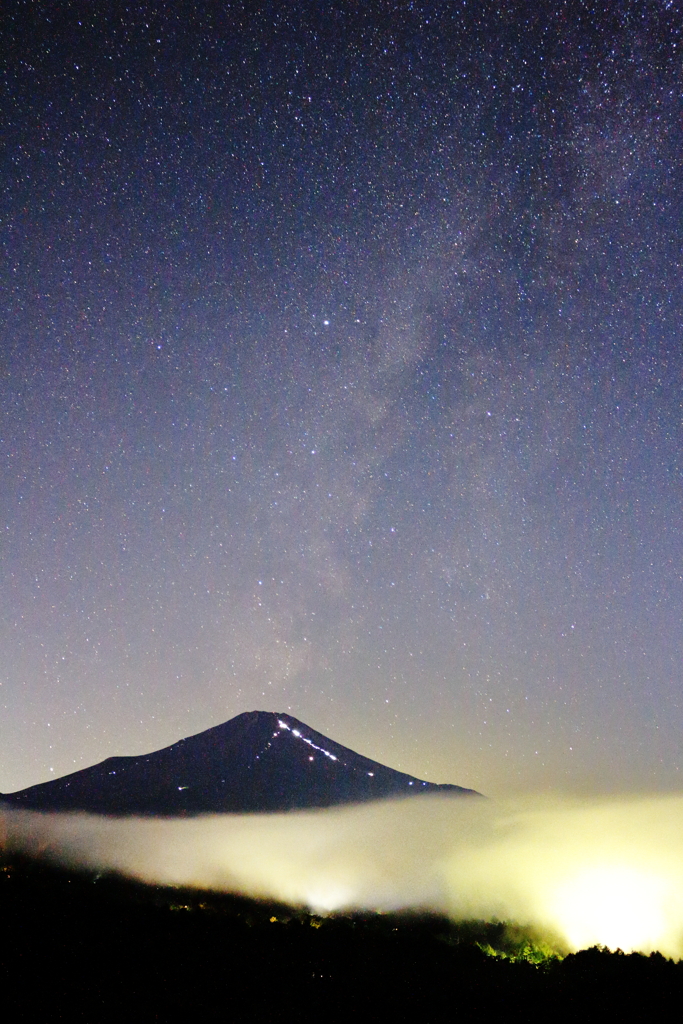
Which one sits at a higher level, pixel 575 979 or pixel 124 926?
pixel 124 926

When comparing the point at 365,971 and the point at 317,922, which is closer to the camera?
the point at 365,971

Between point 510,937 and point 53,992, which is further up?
point 53,992

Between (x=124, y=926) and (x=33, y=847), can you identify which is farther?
(x=33, y=847)

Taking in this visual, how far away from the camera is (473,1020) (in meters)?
46.6

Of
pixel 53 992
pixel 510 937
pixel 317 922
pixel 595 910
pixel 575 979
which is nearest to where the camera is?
pixel 53 992

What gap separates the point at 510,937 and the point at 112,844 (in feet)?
326

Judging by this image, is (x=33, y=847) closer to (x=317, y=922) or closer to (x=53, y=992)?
(x=317, y=922)

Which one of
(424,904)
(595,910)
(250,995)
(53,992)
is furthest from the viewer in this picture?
(424,904)

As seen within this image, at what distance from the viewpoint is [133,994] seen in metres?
46.0

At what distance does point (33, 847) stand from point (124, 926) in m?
118

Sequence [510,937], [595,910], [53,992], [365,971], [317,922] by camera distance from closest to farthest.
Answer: [53,992], [365,971], [317,922], [510,937], [595,910]

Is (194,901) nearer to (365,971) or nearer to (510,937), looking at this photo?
(510,937)

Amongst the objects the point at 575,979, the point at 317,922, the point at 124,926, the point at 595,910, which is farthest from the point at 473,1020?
the point at 595,910

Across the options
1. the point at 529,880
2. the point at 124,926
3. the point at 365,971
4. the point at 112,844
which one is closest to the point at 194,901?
the point at 124,926
